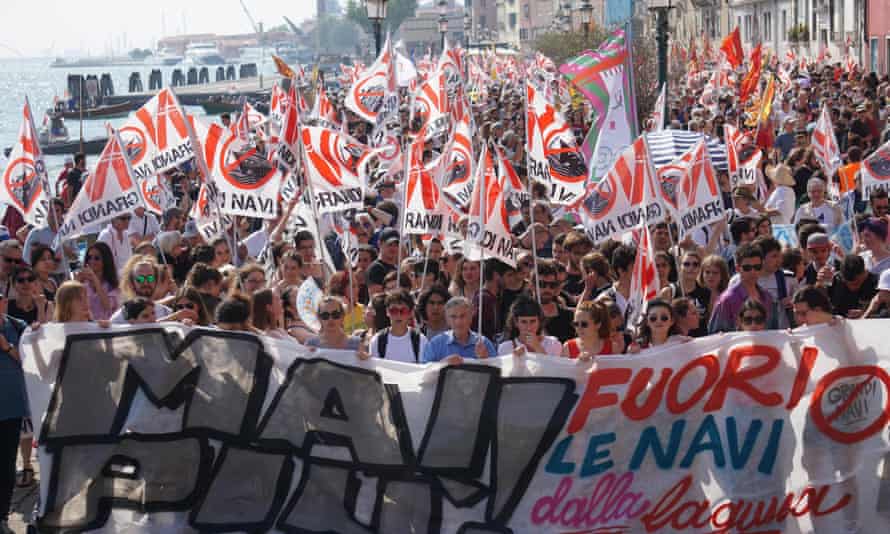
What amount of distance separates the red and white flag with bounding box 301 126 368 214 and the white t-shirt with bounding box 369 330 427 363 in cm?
385

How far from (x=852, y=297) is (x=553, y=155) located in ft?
12.2

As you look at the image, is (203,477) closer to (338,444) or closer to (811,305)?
(338,444)

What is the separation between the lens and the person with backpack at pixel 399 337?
25.7 ft

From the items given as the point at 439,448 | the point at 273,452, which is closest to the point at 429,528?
the point at 439,448

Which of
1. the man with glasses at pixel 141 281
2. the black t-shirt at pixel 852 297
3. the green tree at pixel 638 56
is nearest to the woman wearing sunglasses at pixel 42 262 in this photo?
the man with glasses at pixel 141 281

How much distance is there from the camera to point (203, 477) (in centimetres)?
712

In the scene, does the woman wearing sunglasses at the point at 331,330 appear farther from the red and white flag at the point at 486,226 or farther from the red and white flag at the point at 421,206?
the red and white flag at the point at 421,206

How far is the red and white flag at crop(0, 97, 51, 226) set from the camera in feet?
37.9

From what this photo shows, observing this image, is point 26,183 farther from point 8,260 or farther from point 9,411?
point 9,411

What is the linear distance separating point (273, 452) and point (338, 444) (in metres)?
0.33

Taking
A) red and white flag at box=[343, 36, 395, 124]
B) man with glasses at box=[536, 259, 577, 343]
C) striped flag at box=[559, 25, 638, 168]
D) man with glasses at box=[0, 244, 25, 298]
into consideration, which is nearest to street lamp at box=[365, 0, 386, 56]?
red and white flag at box=[343, 36, 395, 124]

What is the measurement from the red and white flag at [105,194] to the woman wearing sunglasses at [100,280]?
0.56 meters

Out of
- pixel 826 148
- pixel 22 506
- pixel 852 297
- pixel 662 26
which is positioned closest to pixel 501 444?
pixel 22 506

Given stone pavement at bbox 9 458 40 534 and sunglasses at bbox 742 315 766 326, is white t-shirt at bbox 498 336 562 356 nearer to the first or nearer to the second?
sunglasses at bbox 742 315 766 326
